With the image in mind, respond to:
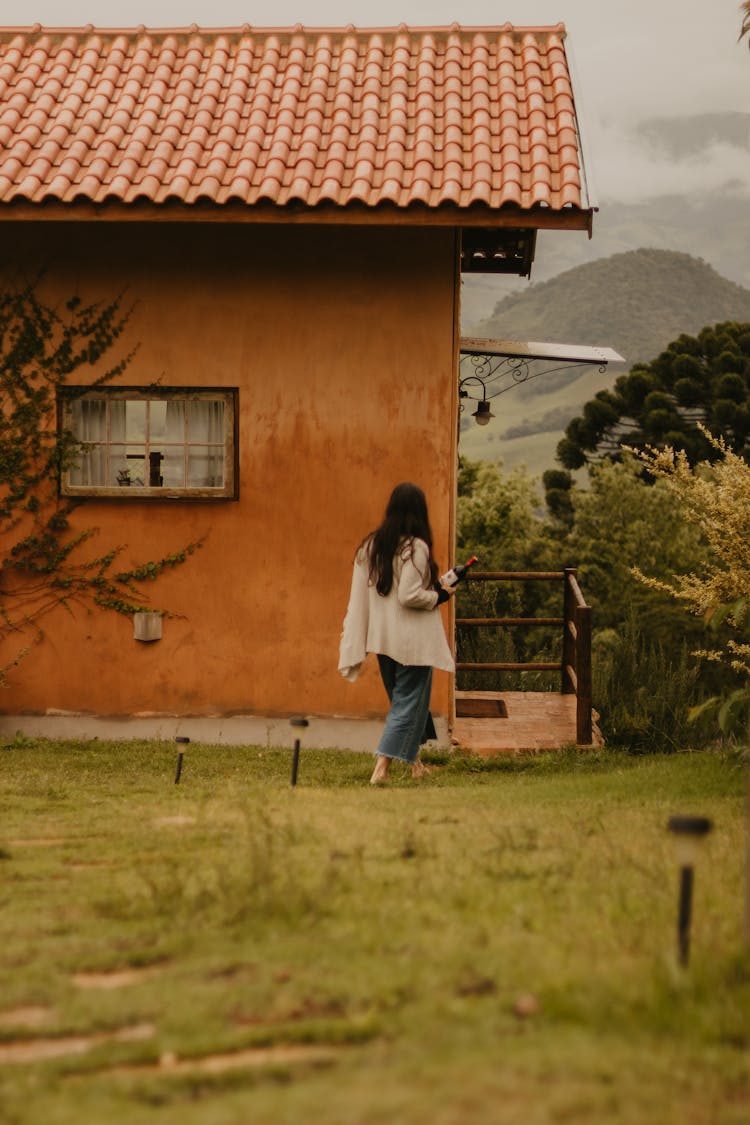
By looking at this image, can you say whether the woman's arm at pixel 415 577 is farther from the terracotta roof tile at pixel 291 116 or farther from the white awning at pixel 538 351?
the white awning at pixel 538 351

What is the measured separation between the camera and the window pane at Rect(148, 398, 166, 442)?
9.71 m

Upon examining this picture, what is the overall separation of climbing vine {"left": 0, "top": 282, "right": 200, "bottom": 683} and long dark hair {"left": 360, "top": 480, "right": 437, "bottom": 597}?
90.9 inches

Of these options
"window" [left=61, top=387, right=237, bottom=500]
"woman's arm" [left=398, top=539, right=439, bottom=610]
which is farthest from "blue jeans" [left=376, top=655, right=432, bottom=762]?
"window" [left=61, top=387, right=237, bottom=500]

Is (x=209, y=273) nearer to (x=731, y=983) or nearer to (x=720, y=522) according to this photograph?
(x=720, y=522)

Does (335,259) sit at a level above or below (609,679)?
above

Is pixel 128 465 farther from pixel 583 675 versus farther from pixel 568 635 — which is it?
pixel 568 635

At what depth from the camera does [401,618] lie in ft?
25.9

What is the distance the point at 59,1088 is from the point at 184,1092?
29 centimetres

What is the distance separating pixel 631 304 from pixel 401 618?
123 metres

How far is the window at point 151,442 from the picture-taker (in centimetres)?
964

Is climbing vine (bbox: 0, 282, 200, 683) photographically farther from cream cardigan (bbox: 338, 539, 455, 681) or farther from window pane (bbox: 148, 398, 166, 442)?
cream cardigan (bbox: 338, 539, 455, 681)

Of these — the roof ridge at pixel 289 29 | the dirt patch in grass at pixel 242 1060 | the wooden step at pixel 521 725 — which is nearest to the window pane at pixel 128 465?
the wooden step at pixel 521 725

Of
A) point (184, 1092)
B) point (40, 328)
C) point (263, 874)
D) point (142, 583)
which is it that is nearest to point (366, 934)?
point (263, 874)

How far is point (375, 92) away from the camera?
33.4 feet
